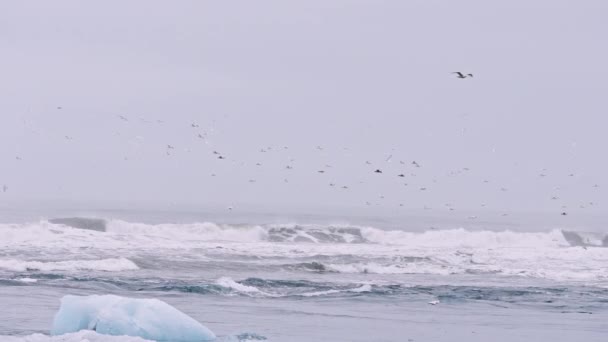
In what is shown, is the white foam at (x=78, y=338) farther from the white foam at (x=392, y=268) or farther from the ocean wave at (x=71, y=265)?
the white foam at (x=392, y=268)

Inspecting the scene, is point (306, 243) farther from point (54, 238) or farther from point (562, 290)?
point (562, 290)

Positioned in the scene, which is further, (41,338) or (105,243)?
(105,243)

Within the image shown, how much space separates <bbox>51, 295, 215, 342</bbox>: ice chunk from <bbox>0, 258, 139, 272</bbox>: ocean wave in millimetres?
13955

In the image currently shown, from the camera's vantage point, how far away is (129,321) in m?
17.0

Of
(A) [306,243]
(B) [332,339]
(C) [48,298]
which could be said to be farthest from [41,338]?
(A) [306,243]

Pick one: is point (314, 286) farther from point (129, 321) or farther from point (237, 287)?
point (129, 321)

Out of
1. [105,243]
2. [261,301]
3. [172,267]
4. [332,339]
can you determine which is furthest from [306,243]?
[332,339]

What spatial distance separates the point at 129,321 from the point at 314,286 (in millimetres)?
11949

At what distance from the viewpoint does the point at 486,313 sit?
78.3ft

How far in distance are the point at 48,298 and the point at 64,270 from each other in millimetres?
7008

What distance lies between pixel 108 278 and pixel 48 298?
500 centimetres

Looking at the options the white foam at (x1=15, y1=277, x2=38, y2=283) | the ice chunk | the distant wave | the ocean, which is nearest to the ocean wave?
the ocean

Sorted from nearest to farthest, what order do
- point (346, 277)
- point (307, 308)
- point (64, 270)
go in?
point (307, 308) → point (64, 270) → point (346, 277)

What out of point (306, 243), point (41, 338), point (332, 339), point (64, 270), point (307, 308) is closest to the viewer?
point (41, 338)
